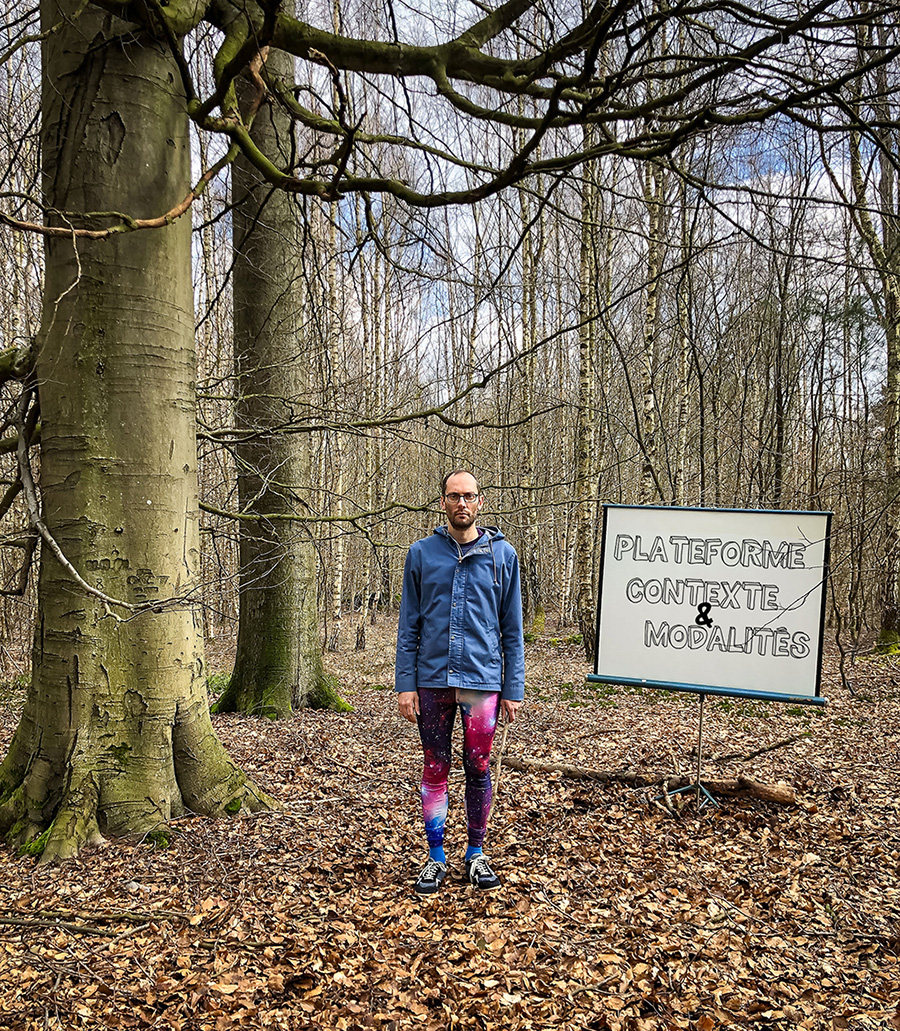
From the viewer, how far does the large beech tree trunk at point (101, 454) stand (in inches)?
136

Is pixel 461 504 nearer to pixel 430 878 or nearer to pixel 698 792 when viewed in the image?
pixel 430 878

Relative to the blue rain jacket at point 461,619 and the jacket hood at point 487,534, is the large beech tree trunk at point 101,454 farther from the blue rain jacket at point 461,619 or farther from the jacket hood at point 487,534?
the jacket hood at point 487,534

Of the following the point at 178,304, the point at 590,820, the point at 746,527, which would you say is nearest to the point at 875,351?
the point at 746,527

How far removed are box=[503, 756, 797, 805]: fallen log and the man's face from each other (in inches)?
95.0

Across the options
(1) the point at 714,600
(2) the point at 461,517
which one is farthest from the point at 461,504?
(1) the point at 714,600

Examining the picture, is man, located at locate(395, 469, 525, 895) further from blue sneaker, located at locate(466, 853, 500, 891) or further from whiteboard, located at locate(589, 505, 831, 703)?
whiteboard, located at locate(589, 505, 831, 703)

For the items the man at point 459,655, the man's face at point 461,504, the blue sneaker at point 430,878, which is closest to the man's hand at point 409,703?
the man at point 459,655

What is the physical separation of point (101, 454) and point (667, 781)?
3.85m

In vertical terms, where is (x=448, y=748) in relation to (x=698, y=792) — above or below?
above

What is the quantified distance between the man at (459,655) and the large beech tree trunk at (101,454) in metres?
1.29

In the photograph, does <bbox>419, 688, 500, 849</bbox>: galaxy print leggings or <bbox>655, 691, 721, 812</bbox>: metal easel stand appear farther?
<bbox>655, 691, 721, 812</bbox>: metal easel stand

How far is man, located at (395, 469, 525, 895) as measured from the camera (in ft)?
10.8

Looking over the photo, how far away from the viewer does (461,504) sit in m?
3.34

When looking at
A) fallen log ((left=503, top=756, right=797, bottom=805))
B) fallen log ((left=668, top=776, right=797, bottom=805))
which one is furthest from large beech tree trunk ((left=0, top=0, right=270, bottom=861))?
fallen log ((left=668, top=776, right=797, bottom=805))
